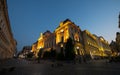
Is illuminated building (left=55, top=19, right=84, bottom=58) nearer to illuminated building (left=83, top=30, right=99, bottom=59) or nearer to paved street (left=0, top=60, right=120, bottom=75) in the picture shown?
illuminated building (left=83, top=30, right=99, bottom=59)

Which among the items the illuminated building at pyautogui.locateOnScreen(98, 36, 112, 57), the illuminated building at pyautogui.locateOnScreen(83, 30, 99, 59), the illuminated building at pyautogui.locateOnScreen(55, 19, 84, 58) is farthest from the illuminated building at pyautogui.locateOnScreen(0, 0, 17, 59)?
the illuminated building at pyautogui.locateOnScreen(98, 36, 112, 57)

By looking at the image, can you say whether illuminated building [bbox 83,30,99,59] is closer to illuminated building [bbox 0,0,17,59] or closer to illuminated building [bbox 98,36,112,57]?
illuminated building [bbox 98,36,112,57]

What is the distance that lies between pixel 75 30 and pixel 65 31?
6.47 metres

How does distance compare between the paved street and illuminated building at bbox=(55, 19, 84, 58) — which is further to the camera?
illuminated building at bbox=(55, 19, 84, 58)

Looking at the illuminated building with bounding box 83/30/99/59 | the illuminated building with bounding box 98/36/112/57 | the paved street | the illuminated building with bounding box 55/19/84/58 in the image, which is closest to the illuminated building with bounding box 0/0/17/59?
the paved street

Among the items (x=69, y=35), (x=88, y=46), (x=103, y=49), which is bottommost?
(x=103, y=49)

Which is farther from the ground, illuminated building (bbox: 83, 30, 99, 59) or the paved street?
illuminated building (bbox: 83, 30, 99, 59)

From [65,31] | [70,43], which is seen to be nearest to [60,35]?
[65,31]

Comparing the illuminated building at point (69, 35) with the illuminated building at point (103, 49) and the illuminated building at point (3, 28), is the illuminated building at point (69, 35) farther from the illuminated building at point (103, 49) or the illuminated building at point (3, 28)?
the illuminated building at point (103, 49)

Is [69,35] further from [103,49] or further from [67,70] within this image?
[103,49]

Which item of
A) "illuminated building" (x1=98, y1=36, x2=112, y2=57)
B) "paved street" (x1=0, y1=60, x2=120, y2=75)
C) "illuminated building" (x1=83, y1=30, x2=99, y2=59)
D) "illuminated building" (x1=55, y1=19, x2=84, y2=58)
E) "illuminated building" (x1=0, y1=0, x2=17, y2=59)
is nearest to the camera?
"paved street" (x1=0, y1=60, x2=120, y2=75)

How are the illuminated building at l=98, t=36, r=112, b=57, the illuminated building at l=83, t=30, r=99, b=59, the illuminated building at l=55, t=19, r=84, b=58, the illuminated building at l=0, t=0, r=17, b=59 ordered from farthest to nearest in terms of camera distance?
the illuminated building at l=98, t=36, r=112, b=57 < the illuminated building at l=83, t=30, r=99, b=59 < the illuminated building at l=55, t=19, r=84, b=58 < the illuminated building at l=0, t=0, r=17, b=59

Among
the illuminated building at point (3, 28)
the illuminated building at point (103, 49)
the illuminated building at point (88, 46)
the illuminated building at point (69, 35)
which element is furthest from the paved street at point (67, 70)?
the illuminated building at point (103, 49)

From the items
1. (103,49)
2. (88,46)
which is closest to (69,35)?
(88,46)
